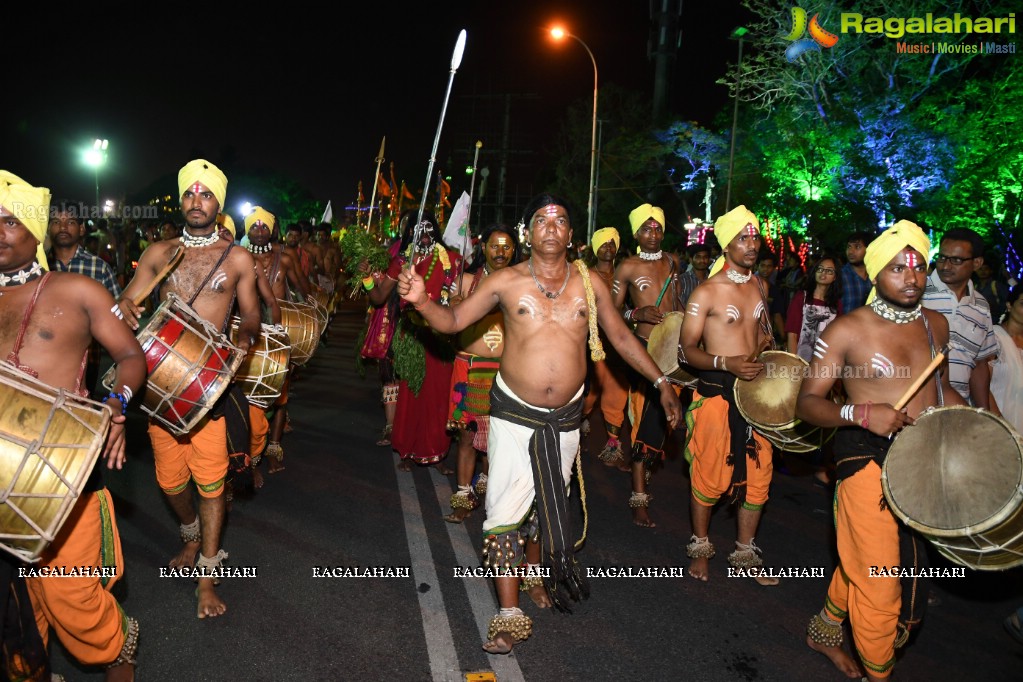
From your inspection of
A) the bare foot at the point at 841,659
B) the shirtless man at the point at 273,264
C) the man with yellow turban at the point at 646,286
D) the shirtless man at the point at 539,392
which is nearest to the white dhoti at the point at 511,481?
the shirtless man at the point at 539,392

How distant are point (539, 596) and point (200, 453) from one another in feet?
7.47

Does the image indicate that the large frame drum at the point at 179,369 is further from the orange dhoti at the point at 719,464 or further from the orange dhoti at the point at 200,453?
the orange dhoti at the point at 719,464

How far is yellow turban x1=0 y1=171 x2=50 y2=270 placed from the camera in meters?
3.21

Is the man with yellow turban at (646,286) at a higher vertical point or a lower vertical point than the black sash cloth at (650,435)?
higher

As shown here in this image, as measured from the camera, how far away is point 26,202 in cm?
326

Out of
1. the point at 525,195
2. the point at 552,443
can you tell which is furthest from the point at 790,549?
the point at 525,195

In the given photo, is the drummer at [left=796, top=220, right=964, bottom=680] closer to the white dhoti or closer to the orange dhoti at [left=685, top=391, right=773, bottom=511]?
the orange dhoti at [left=685, top=391, right=773, bottom=511]

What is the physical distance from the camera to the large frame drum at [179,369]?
3.93 m

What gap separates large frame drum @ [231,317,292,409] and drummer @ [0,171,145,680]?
1744mm

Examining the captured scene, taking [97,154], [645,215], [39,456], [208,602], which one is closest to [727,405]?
[645,215]

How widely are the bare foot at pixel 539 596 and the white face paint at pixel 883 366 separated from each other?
240 cm

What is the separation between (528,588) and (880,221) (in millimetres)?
21065

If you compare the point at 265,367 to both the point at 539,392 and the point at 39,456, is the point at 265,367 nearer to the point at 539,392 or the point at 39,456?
the point at 539,392

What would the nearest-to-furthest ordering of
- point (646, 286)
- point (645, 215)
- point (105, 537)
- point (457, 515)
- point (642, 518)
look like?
point (105, 537) < point (457, 515) < point (642, 518) < point (646, 286) < point (645, 215)
